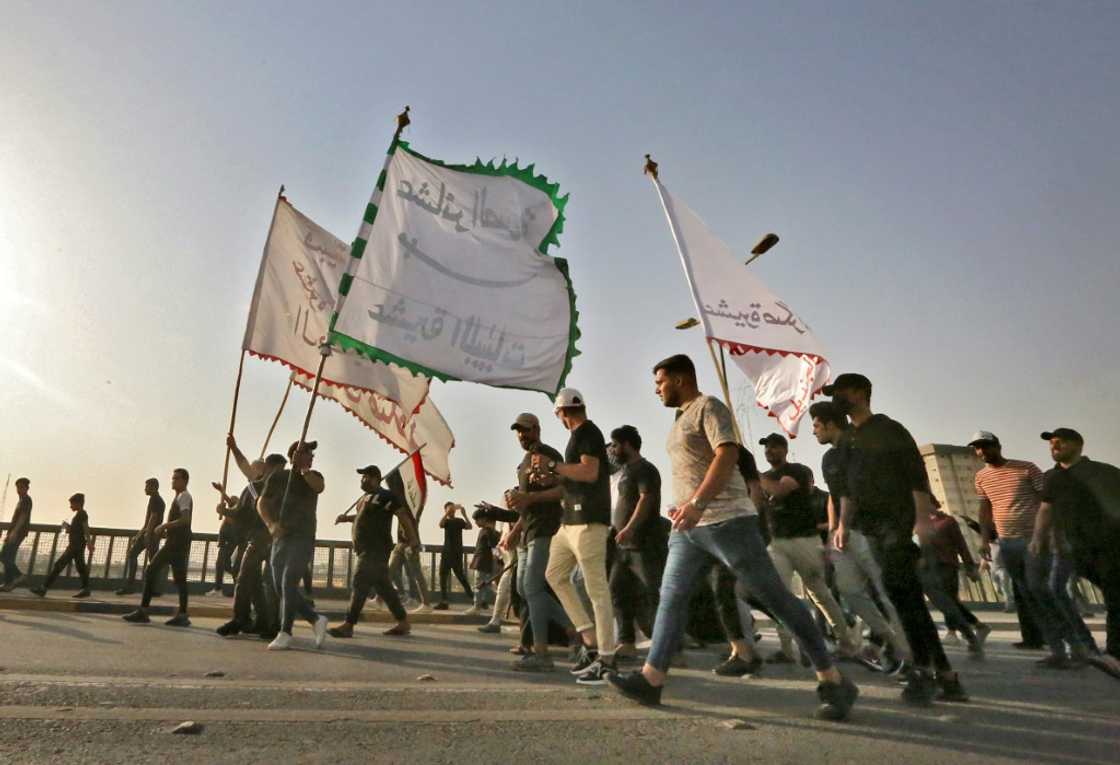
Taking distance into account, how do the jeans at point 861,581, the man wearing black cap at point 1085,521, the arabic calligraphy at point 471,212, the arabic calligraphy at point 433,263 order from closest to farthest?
the jeans at point 861,581 → the man wearing black cap at point 1085,521 → the arabic calligraphy at point 433,263 → the arabic calligraphy at point 471,212

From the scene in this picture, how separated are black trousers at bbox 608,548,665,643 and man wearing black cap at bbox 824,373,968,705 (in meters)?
1.79

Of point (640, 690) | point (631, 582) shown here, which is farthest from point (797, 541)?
point (640, 690)

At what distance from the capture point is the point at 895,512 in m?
4.34

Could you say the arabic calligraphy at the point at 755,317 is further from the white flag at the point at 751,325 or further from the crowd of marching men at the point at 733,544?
the crowd of marching men at the point at 733,544

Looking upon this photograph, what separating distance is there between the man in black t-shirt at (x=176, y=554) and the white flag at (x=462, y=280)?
2968 mm

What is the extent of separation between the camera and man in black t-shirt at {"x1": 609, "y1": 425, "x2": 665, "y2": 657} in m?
6.13

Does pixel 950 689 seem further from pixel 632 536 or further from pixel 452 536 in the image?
pixel 452 536

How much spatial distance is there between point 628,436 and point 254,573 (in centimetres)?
403

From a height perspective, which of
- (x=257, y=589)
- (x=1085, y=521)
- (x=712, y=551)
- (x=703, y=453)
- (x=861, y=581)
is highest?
(x=703, y=453)

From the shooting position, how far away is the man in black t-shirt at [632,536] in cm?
613

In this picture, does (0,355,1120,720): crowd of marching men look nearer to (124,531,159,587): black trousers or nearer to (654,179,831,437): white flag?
(654,179,831,437): white flag

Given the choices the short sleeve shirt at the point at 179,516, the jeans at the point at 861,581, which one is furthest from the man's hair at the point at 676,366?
the short sleeve shirt at the point at 179,516

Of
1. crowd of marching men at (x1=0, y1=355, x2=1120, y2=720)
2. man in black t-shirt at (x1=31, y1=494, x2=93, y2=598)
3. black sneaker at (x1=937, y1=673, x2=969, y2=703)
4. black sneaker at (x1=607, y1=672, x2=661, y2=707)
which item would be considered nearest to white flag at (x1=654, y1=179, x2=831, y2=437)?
crowd of marching men at (x1=0, y1=355, x2=1120, y2=720)

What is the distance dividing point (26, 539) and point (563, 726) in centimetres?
1373
